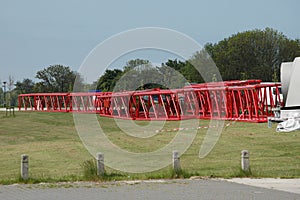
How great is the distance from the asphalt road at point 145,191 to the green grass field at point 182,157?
42.1 inches

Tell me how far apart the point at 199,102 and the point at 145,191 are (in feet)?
95.9

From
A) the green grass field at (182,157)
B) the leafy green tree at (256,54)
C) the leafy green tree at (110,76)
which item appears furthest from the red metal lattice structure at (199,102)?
the leafy green tree at (256,54)

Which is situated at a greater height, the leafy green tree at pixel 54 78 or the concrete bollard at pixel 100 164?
the leafy green tree at pixel 54 78

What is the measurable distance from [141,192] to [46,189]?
7.70ft

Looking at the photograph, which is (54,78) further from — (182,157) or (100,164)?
(100,164)

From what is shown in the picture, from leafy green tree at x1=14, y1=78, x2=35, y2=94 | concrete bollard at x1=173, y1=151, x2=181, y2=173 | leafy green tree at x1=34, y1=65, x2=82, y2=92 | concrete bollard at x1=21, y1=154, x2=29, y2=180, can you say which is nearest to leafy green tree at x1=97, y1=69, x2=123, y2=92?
concrete bollard at x1=173, y1=151, x2=181, y2=173

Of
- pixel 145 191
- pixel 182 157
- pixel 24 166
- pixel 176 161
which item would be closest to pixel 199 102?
pixel 182 157

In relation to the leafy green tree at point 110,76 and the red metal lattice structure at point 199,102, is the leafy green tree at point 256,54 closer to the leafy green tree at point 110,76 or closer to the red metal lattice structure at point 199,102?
the red metal lattice structure at point 199,102

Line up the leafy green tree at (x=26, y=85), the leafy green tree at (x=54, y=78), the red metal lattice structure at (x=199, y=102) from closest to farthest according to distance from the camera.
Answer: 1. the red metal lattice structure at (x=199, y=102)
2. the leafy green tree at (x=54, y=78)
3. the leafy green tree at (x=26, y=85)

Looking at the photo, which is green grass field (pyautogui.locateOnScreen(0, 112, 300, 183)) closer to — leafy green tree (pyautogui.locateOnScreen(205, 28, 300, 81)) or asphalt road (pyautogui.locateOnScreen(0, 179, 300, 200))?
asphalt road (pyautogui.locateOnScreen(0, 179, 300, 200))

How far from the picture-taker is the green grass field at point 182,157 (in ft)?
51.2

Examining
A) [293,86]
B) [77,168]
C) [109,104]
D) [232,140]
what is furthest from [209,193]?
[109,104]

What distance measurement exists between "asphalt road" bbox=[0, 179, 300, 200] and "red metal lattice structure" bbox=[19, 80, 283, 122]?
21.2m

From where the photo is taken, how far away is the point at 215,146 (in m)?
22.1
